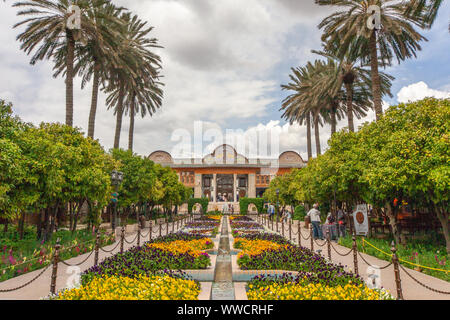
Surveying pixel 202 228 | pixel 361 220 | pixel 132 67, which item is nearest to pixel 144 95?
pixel 132 67

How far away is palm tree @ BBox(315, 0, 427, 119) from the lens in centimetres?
1421

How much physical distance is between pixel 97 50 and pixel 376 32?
51.5ft

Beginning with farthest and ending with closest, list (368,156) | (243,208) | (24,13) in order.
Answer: (243,208), (24,13), (368,156)

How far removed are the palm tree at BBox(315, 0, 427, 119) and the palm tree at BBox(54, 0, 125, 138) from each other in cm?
1140

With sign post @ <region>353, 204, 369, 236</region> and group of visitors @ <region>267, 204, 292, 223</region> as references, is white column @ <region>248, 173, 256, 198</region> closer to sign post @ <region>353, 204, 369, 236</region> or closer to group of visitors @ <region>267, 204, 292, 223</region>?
group of visitors @ <region>267, 204, 292, 223</region>

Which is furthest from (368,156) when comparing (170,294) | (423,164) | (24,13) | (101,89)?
(101,89)

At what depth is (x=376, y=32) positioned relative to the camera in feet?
51.0

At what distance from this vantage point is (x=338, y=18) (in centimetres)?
1567

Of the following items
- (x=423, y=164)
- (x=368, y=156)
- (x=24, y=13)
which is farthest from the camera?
(x=24, y=13)

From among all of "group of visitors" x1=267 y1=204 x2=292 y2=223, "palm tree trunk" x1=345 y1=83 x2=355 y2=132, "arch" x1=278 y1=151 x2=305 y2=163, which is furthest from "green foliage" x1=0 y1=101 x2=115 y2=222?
"arch" x1=278 y1=151 x2=305 y2=163

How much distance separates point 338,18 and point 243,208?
2977 cm

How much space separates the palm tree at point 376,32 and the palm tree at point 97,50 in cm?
1140
